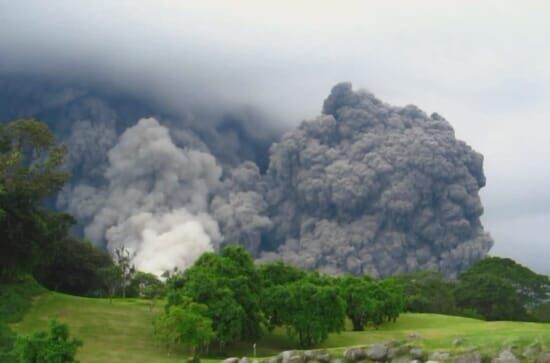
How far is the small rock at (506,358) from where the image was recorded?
17578mm

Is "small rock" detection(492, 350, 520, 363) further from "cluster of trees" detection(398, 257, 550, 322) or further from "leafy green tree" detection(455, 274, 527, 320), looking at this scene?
"leafy green tree" detection(455, 274, 527, 320)

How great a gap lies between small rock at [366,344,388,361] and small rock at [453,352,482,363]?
2.62 metres

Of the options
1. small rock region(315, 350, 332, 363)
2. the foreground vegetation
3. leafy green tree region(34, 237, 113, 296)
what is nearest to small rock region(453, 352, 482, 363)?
small rock region(315, 350, 332, 363)

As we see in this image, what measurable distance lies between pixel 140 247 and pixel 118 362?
15833 centimetres

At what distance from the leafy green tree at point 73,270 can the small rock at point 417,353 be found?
64.8 metres

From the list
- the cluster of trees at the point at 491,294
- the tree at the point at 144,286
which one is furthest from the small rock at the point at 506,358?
the tree at the point at 144,286

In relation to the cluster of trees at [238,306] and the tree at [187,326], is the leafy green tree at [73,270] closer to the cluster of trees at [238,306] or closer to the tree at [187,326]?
the cluster of trees at [238,306]

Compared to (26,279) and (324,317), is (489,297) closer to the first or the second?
(324,317)

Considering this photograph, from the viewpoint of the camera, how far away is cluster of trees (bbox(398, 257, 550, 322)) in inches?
3415

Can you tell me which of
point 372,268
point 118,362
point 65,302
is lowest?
point 118,362

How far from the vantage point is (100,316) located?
2152 inches

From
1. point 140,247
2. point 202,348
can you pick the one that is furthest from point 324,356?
point 140,247

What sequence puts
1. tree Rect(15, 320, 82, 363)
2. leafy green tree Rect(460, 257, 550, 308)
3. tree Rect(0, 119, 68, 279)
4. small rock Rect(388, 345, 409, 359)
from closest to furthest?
small rock Rect(388, 345, 409, 359) < tree Rect(15, 320, 82, 363) < tree Rect(0, 119, 68, 279) < leafy green tree Rect(460, 257, 550, 308)

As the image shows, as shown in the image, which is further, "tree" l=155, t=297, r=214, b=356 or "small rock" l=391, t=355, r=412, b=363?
"tree" l=155, t=297, r=214, b=356
